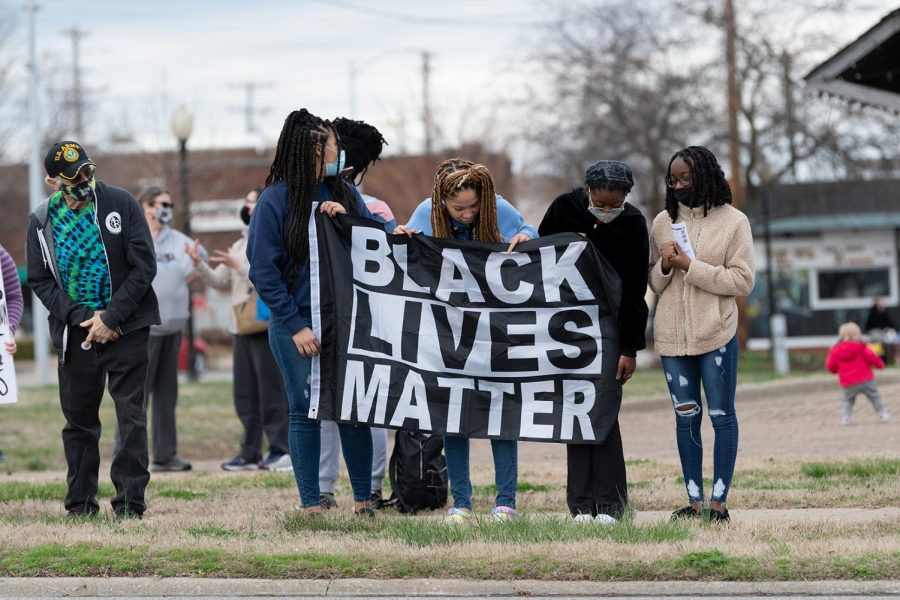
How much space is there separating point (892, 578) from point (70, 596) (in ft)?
11.6

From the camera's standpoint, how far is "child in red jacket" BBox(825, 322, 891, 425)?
14133 mm

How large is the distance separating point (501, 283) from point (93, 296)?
→ 2.39m

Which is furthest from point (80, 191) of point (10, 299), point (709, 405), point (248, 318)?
point (709, 405)

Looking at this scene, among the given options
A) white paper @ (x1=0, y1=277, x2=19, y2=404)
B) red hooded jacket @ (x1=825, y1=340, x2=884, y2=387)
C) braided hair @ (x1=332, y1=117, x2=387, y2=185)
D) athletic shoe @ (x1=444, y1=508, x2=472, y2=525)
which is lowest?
athletic shoe @ (x1=444, y1=508, x2=472, y2=525)

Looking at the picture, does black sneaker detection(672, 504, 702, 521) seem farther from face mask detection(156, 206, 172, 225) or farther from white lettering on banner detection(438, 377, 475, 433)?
face mask detection(156, 206, 172, 225)

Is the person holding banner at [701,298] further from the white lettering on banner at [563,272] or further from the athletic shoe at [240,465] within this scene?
the athletic shoe at [240,465]

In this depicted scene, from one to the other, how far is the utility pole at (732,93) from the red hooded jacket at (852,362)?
13.4 m

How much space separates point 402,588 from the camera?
577 cm

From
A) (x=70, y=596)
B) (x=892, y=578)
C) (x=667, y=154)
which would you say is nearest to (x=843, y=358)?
(x=892, y=578)

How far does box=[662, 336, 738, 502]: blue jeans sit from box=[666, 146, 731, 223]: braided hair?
0.74 metres

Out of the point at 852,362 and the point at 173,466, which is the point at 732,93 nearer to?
the point at 852,362

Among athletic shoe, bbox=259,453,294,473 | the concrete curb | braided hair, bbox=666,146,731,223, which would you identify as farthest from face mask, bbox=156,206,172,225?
the concrete curb

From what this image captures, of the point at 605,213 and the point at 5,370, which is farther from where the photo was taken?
the point at 5,370

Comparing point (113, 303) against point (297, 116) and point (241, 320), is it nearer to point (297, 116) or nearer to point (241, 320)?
point (297, 116)
